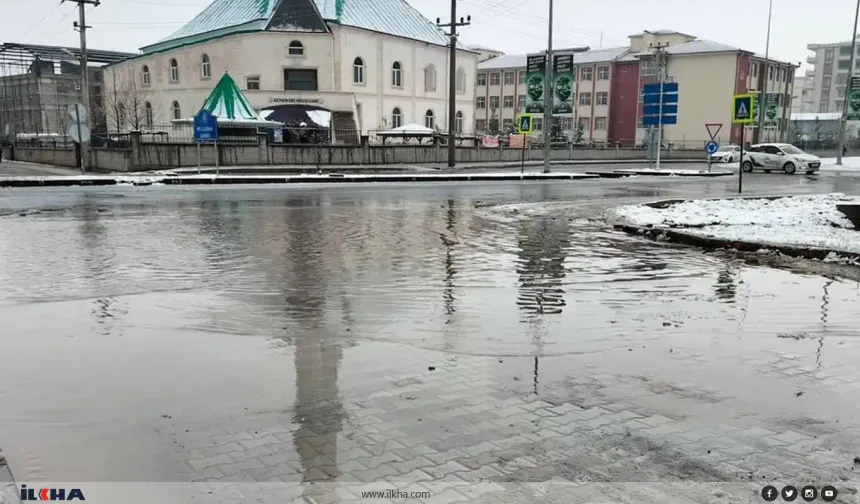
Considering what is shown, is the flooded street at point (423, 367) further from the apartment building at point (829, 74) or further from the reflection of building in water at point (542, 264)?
the apartment building at point (829, 74)

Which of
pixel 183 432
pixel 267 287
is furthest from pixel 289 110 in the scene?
pixel 183 432

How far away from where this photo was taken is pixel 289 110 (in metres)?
57.5

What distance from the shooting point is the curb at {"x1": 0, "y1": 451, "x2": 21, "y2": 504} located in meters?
3.39

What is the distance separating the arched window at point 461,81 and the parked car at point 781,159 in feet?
122

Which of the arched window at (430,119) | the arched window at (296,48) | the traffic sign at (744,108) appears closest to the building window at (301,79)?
the arched window at (296,48)

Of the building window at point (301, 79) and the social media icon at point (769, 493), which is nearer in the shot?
the social media icon at point (769, 493)

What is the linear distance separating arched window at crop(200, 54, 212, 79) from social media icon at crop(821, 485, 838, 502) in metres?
64.7

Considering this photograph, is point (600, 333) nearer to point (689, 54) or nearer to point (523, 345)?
point (523, 345)

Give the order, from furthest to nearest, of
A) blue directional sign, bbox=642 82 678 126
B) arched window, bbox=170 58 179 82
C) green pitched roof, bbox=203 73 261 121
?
arched window, bbox=170 58 179 82, green pitched roof, bbox=203 73 261 121, blue directional sign, bbox=642 82 678 126

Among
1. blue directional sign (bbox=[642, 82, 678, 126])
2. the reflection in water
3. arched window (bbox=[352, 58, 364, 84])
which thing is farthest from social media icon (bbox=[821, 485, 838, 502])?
arched window (bbox=[352, 58, 364, 84])

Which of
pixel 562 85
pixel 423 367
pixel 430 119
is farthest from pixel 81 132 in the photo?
pixel 430 119

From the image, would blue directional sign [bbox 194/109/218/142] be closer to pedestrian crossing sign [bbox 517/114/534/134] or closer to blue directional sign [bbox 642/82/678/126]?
pedestrian crossing sign [bbox 517/114/534/134]

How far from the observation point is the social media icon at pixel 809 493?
3.54m

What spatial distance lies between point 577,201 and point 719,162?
42.2 m
